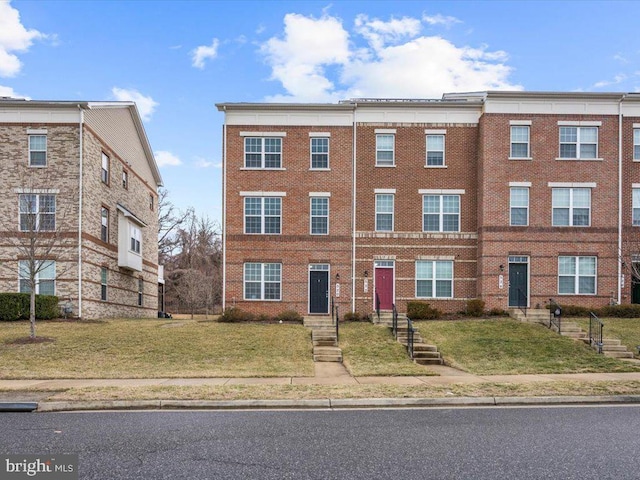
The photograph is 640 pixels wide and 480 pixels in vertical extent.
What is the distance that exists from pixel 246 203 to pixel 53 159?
347 inches

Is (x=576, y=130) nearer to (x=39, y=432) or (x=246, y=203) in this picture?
(x=246, y=203)

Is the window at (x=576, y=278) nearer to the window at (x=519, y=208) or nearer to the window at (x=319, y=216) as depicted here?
the window at (x=519, y=208)

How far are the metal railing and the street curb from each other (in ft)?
36.5

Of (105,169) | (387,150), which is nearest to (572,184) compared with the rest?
(387,150)

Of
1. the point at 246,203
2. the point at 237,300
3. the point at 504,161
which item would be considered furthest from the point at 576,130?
the point at 237,300

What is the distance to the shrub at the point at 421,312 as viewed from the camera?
23672mm

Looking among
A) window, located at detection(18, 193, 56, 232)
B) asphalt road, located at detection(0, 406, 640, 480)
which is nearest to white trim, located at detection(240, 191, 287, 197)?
window, located at detection(18, 193, 56, 232)

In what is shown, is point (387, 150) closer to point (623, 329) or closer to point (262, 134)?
Result: point (262, 134)

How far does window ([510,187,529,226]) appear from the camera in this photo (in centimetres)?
2575

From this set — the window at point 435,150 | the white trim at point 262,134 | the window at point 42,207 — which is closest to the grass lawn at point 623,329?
the window at point 435,150

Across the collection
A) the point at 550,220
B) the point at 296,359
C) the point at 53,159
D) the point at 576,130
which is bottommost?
the point at 296,359

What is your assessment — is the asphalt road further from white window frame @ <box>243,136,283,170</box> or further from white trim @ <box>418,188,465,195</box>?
white window frame @ <box>243,136,283,170</box>

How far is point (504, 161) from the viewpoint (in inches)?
1011

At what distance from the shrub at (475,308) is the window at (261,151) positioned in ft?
35.3
